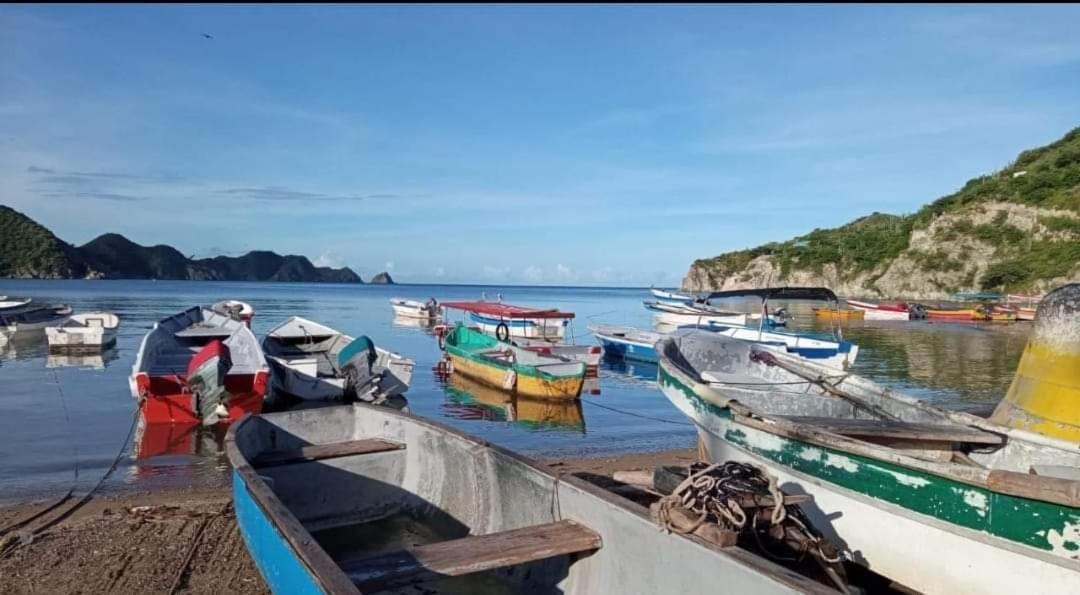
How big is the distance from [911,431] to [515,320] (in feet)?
83.8

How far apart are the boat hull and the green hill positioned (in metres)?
61.0

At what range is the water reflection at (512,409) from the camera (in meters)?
16.4

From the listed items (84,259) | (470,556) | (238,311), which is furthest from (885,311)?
(84,259)

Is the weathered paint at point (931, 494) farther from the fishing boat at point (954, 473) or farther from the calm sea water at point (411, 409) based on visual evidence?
the calm sea water at point (411, 409)

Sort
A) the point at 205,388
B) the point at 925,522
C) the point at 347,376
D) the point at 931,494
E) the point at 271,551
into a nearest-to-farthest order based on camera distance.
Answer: the point at 271,551 < the point at 931,494 < the point at 925,522 < the point at 205,388 < the point at 347,376

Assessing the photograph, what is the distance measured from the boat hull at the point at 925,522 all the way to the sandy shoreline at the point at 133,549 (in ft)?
8.32

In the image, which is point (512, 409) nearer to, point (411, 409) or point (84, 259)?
point (411, 409)

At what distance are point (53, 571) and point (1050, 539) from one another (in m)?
8.38

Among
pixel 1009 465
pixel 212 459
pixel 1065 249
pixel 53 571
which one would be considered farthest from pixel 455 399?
pixel 1065 249

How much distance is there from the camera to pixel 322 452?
7777 millimetres

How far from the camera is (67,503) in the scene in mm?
9531

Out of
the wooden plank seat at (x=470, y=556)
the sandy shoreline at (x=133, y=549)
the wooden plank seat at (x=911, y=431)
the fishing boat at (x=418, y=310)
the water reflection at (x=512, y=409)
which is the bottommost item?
the water reflection at (x=512, y=409)

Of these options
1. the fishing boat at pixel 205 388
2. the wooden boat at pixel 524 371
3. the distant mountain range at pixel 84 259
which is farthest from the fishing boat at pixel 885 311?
the distant mountain range at pixel 84 259

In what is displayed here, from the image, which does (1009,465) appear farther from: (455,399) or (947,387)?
(947,387)
